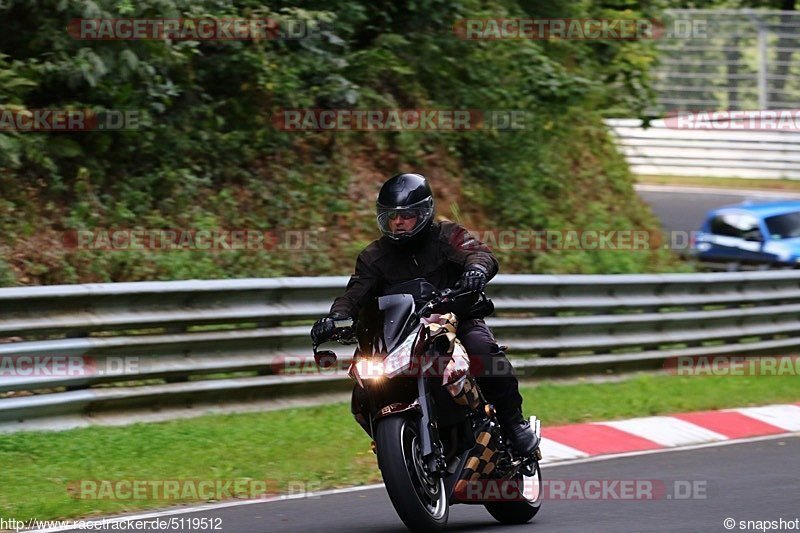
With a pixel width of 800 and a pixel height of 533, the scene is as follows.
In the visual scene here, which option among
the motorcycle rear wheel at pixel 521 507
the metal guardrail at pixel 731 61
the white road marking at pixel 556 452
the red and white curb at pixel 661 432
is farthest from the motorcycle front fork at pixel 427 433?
the metal guardrail at pixel 731 61

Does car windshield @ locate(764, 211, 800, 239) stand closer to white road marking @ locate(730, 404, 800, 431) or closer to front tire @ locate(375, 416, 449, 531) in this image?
white road marking @ locate(730, 404, 800, 431)

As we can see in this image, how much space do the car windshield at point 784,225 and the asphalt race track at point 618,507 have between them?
42.8ft

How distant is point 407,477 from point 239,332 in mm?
4331

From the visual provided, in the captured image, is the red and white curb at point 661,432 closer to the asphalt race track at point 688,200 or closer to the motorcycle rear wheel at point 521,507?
the motorcycle rear wheel at point 521,507

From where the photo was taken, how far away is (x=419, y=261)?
683 cm

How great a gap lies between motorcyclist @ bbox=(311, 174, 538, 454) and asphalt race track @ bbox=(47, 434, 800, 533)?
26.2 inches

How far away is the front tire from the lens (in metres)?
6.08

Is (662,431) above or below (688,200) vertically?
above

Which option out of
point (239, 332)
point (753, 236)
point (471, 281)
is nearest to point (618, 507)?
point (471, 281)

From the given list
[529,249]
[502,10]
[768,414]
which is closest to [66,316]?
[768,414]

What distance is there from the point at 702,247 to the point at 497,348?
1617cm

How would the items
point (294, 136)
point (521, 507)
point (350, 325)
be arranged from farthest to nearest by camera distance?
point (294, 136), point (521, 507), point (350, 325)

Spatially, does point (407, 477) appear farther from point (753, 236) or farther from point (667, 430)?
point (753, 236)

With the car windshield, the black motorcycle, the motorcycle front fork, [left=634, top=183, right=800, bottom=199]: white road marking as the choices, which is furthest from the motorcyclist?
[left=634, top=183, right=800, bottom=199]: white road marking
